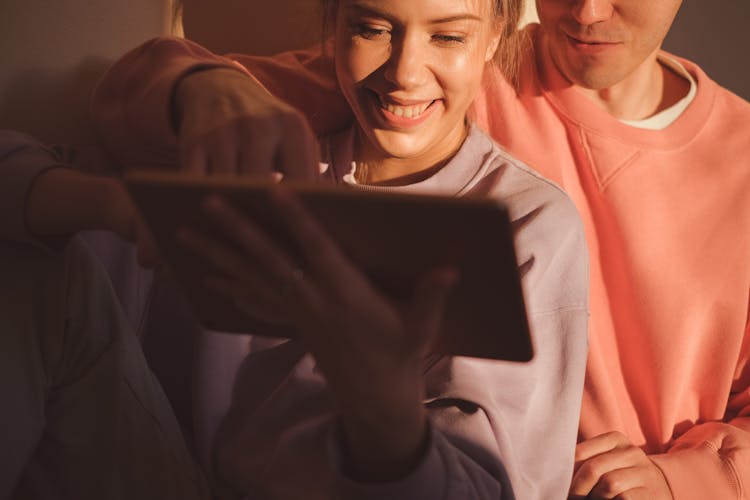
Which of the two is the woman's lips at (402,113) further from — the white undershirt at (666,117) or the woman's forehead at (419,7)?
the white undershirt at (666,117)

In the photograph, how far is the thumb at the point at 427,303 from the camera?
0.57 meters

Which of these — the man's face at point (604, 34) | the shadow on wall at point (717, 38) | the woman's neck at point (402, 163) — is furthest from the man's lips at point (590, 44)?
the shadow on wall at point (717, 38)

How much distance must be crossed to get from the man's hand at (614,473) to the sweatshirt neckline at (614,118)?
412 mm

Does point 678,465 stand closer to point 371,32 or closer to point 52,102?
point 371,32

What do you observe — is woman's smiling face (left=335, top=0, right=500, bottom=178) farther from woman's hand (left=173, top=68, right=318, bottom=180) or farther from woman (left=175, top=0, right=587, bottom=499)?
woman's hand (left=173, top=68, right=318, bottom=180)

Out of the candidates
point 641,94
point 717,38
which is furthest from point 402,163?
point 717,38

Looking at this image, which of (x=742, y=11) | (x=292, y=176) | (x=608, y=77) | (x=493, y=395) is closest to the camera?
(x=292, y=176)

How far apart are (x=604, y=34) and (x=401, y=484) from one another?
74cm

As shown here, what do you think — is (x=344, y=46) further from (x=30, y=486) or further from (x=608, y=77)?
(x=30, y=486)

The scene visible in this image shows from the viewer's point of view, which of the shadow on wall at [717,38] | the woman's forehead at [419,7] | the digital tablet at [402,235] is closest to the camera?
the digital tablet at [402,235]

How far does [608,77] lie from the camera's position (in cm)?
→ 121

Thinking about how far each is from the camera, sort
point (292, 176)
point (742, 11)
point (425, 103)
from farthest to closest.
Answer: point (742, 11)
point (425, 103)
point (292, 176)

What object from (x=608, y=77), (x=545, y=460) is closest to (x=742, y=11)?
(x=608, y=77)

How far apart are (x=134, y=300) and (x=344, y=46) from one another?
1.22 feet
